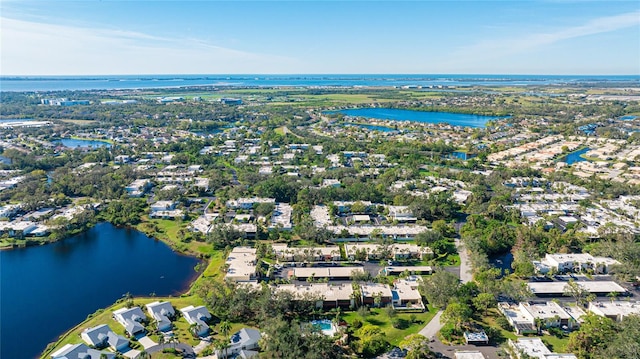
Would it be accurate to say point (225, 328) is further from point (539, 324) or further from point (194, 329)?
point (539, 324)

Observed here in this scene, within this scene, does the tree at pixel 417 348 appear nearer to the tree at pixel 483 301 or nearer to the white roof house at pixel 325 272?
the tree at pixel 483 301

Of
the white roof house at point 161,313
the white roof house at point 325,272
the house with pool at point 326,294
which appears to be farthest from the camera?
the white roof house at point 325,272

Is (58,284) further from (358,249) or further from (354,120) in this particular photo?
(354,120)

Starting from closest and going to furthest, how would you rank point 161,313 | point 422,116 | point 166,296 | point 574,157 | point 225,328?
point 225,328 → point 161,313 → point 166,296 → point 574,157 → point 422,116

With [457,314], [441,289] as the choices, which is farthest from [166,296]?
[457,314]

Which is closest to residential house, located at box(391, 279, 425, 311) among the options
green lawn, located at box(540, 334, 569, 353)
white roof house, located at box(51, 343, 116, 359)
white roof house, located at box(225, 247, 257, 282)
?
green lawn, located at box(540, 334, 569, 353)

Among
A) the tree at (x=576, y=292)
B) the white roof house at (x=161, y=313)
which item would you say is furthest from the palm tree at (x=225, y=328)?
the tree at (x=576, y=292)
